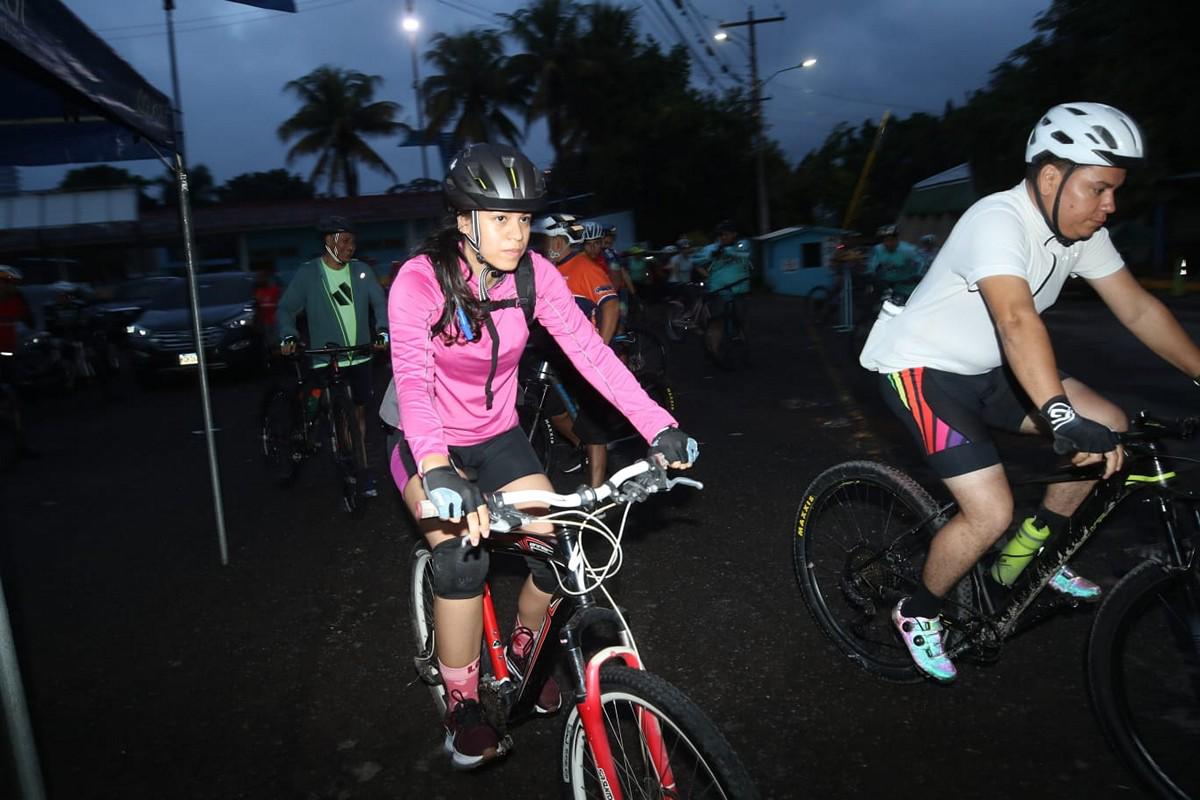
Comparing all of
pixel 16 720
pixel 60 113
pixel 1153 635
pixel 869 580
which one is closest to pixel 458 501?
pixel 16 720

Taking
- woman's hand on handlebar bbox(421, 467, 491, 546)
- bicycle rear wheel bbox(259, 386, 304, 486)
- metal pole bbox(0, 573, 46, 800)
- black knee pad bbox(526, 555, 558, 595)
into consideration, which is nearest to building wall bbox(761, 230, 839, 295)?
bicycle rear wheel bbox(259, 386, 304, 486)

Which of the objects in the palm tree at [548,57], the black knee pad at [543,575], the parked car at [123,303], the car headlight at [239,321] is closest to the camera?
the black knee pad at [543,575]

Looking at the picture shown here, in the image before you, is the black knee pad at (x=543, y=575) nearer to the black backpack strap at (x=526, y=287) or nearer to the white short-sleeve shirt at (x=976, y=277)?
the black backpack strap at (x=526, y=287)

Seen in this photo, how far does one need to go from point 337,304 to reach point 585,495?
5154 mm

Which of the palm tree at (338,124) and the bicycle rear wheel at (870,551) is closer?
the bicycle rear wheel at (870,551)

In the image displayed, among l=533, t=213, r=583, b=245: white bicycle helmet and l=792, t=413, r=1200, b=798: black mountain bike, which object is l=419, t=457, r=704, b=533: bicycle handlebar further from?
l=533, t=213, r=583, b=245: white bicycle helmet

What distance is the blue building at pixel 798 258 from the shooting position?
33.2m

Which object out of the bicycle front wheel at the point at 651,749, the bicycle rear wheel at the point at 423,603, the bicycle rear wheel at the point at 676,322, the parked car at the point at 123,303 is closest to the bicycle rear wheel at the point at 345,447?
the bicycle rear wheel at the point at 423,603

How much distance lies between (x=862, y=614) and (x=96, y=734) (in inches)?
133

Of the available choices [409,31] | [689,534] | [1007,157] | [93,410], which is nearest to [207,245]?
[409,31]

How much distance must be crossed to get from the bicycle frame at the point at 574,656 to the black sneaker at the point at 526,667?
84 millimetres

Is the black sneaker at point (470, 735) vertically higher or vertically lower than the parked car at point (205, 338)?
lower

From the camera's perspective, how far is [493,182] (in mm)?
2883

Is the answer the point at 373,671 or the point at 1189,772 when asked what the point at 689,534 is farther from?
the point at 1189,772
